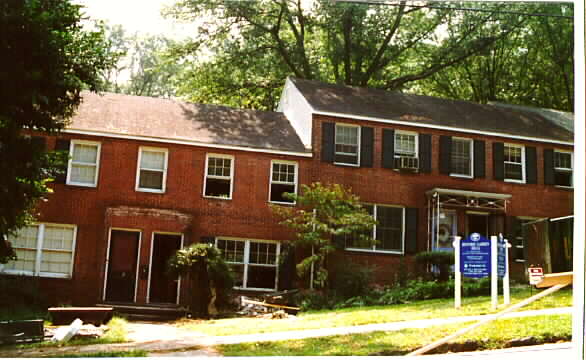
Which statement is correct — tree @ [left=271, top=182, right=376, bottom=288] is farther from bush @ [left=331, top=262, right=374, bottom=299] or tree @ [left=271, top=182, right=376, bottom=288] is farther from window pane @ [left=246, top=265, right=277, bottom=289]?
window pane @ [left=246, top=265, right=277, bottom=289]

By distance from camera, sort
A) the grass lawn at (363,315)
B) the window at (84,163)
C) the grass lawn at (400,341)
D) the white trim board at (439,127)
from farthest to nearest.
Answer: the white trim board at (439,127)
the window at (84,163)
the grass lawn at (363,315)
the grass lawn at (400,341)

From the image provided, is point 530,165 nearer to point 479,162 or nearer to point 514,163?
point 514,163

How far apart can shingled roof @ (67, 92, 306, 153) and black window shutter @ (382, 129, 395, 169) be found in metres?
2.18

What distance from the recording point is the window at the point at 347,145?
56.6 feet

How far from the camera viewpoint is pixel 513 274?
1731cm

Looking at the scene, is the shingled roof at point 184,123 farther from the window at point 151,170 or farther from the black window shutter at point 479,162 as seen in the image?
the black window shutter at point 479,162

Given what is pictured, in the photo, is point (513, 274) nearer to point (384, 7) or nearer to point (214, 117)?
point (214, 117)

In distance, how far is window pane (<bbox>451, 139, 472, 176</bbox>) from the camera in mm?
18000

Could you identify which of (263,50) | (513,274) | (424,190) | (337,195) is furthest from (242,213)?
(263,50)

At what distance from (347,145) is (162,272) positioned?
5747 millimetres

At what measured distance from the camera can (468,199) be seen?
17.5 metres

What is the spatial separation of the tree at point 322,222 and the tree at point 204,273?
2.02 metres

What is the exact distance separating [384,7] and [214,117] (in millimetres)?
9749

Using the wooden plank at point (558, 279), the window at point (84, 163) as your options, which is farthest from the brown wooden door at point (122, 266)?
the wooden plank at point (558, 279)
